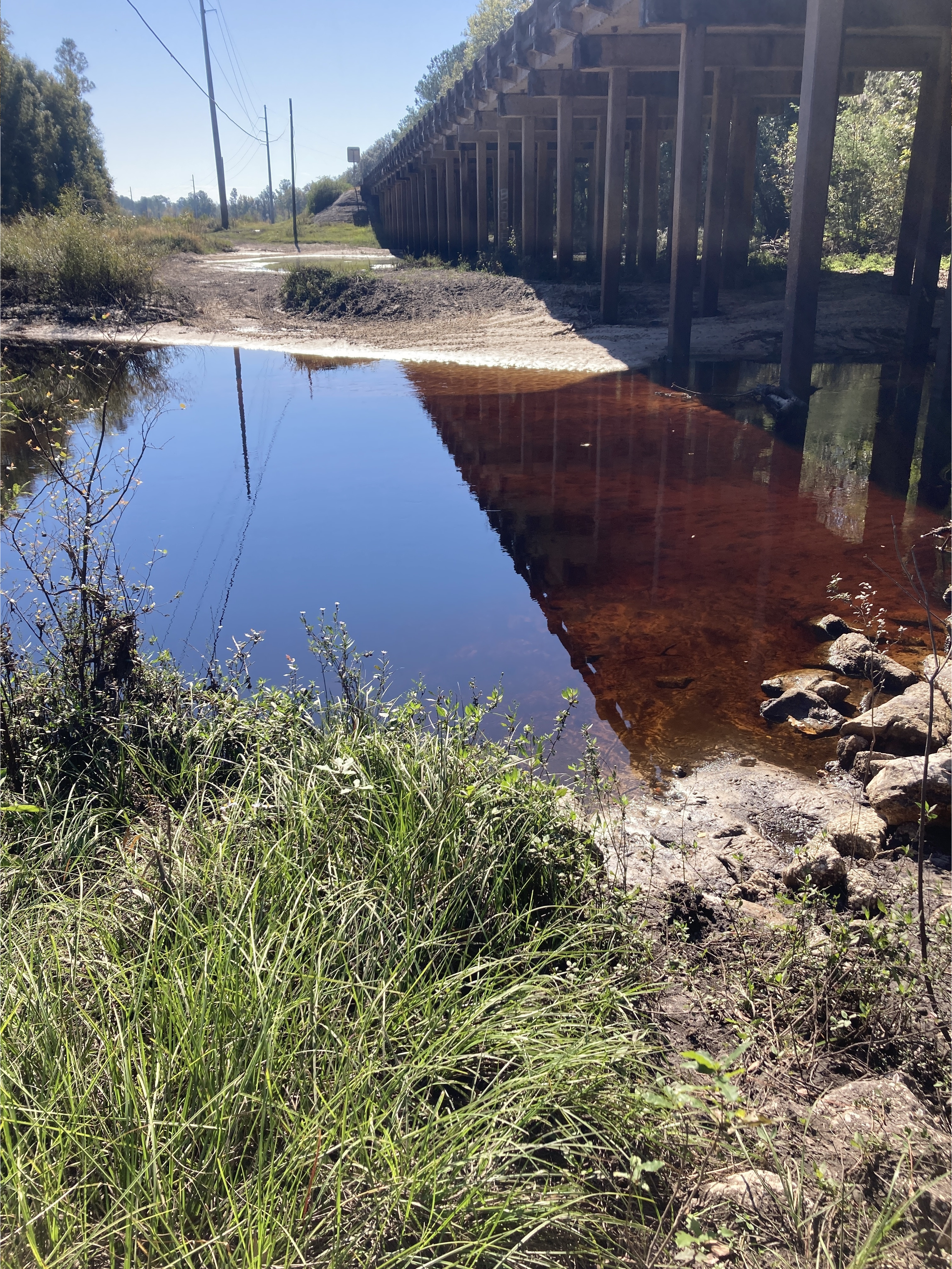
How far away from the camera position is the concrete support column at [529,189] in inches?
934

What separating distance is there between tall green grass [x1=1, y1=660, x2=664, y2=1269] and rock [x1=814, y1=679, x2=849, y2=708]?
100 inches

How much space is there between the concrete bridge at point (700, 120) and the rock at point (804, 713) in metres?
8.49

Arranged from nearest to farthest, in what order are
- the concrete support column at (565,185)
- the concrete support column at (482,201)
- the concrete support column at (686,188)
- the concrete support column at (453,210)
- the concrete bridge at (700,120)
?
the concrete bridge at (700,120) < the concrete support column at (686,188) < the concrete support column at (565,185) < the concrete support column at (482,201) < the concrete support column at (453,210)

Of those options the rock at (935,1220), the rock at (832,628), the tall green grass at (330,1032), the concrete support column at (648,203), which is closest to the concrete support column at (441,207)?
the concrete support column at (648,203)

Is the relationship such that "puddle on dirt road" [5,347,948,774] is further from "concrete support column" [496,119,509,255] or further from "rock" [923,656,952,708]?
"concrete support column" [496,119,509,255]

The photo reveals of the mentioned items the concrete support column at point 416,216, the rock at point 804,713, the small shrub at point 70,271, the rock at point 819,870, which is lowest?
the rock at point 804,713

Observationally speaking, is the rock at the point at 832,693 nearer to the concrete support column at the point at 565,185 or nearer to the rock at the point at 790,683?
the rock at the point at 790,683

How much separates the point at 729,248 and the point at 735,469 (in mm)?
14363

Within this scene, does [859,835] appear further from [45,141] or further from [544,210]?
[45,141]

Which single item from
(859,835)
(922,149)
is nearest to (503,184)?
(922,149)

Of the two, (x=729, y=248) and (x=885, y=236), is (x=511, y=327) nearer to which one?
(x=729, y=248)

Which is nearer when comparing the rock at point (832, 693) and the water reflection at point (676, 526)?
the rock at point (832, 693)

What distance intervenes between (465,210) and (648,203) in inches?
381

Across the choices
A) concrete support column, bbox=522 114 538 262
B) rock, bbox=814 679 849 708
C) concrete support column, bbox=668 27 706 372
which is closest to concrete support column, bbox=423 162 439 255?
concrete support column, bbox=522 114 538 262
